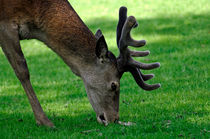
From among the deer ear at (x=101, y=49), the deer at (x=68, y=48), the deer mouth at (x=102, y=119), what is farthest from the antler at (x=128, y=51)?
the deer mouth at (x=102, y=119)

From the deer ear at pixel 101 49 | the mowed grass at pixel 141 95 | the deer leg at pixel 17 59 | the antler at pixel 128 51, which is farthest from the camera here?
the deer leg at pixel 17 59

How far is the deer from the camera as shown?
6.79m

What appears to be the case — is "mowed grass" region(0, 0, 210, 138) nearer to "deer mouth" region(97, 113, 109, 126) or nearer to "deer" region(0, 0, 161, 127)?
"deer mouth" region(97, 113, 109, 126)

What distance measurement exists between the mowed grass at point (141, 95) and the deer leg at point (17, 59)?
0.22 m

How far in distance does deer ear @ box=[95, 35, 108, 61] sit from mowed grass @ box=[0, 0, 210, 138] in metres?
1.06

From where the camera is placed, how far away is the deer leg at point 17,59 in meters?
6.78

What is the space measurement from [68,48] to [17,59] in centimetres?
81

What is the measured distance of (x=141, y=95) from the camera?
8.62 metres

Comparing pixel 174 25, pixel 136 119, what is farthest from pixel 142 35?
pixel 136 119

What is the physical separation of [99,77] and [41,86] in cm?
373

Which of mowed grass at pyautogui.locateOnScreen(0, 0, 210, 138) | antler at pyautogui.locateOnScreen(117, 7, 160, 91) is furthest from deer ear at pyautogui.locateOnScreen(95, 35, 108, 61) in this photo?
mowed grass at pyautogui.locateOnScreen(0, 0, 210, 138)

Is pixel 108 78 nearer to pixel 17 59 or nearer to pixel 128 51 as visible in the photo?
pixel 128 51

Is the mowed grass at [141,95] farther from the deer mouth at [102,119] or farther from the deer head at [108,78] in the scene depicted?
the deer head at [108,78]

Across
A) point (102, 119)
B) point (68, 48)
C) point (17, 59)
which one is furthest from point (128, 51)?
point (17, 59)
